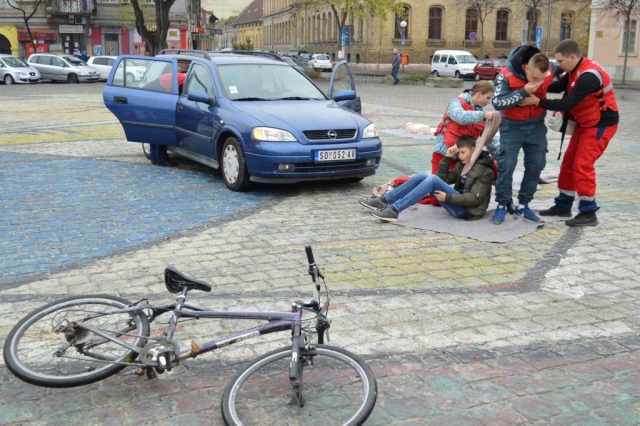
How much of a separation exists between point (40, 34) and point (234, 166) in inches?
2045

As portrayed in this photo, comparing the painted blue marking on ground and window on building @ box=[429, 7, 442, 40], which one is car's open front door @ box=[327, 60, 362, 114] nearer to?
the painted blue marking on ground

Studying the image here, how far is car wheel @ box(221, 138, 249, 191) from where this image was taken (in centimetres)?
901

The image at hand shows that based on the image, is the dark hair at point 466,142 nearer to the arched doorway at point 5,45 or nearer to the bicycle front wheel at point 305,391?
the bicycle front wheel at point 305,391

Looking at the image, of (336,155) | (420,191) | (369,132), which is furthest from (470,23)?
(420,191)

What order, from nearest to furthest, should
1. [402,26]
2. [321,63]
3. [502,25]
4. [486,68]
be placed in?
[486,68] → [321,63] → [402,26] → [502,25]

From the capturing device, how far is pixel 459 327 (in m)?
4.86

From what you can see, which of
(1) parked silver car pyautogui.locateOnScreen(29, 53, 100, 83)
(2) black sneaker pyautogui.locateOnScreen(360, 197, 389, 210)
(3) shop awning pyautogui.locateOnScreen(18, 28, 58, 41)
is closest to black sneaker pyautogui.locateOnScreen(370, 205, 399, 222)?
(2) black sneaker pyautogui.locateOnScreen(360, 197, 389, 210)

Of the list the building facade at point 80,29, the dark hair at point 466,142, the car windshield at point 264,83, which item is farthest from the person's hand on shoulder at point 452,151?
the building facade at point 80,29

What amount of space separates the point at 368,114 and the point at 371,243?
13.1 meters

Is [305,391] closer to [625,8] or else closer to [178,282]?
[178,282]

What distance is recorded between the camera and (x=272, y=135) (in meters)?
8.85

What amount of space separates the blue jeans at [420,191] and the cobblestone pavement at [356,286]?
0.29 m

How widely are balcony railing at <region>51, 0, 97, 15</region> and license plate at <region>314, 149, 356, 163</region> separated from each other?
50.3 metres

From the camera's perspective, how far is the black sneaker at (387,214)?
25.0 ft
